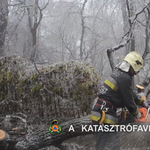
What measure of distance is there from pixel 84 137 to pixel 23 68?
243 centimetres

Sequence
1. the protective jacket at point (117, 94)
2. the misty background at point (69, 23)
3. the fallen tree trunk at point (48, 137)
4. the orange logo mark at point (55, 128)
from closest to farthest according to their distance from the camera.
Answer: the protective jacket at point (117, 94), the fallen tree trunk at point (48, 137), the orange logo mark at point (55, 128), the misty background at point (69, 23)

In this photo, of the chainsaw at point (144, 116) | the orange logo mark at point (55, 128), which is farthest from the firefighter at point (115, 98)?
the orange logo mark at point (55, 128)

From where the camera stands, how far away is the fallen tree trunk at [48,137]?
3447mm

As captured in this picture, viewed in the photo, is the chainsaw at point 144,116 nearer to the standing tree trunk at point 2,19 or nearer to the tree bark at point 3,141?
the tree bark at point 3,141

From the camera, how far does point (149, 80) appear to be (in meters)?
4.96

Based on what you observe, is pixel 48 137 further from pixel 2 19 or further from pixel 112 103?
pixel 2 19

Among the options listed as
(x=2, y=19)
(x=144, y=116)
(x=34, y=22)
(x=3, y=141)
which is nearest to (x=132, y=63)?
(x=144, y=116)

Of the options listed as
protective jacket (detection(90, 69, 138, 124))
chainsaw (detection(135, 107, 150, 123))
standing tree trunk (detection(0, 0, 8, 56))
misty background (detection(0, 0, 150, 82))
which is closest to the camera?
protective jacket (detection(90, 69, 138, 124))

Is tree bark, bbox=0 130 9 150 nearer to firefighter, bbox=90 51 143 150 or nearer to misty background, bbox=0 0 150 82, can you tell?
firefighter, bbox=90 51 143 150

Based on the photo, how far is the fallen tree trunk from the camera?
3.45 meters

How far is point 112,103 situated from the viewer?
2633 mm

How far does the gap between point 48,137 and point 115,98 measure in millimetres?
1671

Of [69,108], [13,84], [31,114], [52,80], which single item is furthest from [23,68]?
[69,108]

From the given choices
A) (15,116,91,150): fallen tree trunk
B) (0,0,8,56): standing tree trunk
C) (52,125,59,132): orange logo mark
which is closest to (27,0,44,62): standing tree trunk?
(0,0,8,56): standing tree trunk
